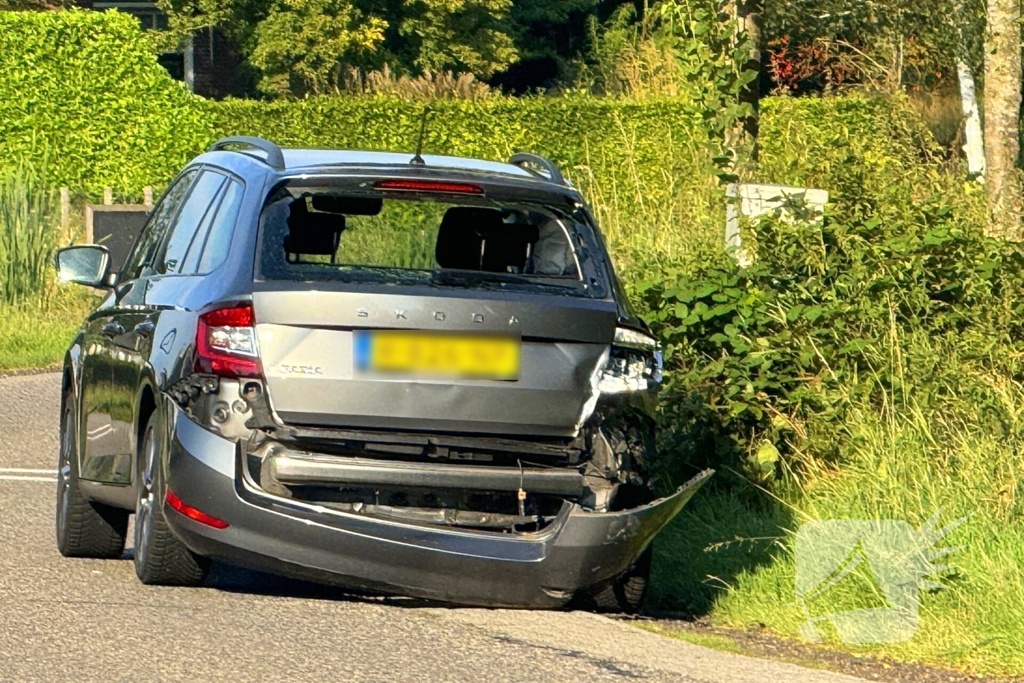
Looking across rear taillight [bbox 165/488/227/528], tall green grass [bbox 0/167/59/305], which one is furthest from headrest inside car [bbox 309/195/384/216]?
tall green grass [bbox 0/167/59/305]

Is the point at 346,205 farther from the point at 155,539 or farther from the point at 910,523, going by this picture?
the point at 910,523

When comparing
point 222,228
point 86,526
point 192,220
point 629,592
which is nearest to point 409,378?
point 222,228

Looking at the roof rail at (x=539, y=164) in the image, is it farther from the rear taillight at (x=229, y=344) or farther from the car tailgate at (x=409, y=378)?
the rear taillight at (x=229, y=344)

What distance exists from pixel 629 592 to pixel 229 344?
6.01 feet

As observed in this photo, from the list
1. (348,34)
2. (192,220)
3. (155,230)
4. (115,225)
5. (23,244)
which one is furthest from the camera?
(348,34)

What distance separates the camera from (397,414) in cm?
641

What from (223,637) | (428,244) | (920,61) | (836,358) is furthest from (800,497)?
(920,61)

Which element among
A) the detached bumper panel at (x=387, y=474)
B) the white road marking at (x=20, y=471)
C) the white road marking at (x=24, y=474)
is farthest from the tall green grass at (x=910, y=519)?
the white road marking at (x=20, y=471)

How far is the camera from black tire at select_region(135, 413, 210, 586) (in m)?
6.84

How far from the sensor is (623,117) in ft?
88.9

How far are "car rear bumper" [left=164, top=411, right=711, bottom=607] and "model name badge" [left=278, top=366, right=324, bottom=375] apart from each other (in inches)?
12.2

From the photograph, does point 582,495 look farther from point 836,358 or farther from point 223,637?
point 836,358

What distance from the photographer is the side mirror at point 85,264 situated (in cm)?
829

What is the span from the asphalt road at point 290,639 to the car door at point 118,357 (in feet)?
1.45
